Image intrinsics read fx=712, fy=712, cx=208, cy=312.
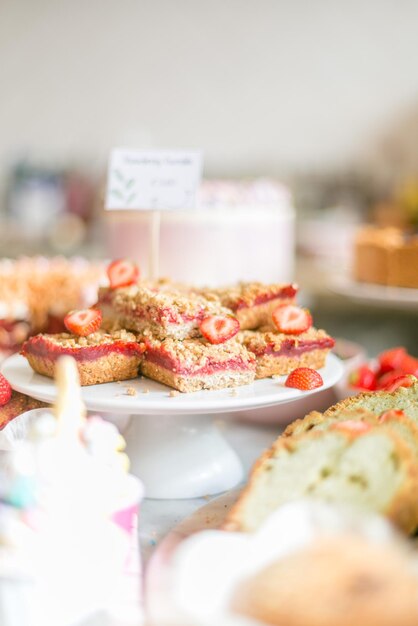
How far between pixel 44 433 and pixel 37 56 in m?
6.06

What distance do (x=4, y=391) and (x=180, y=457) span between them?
1.38ft

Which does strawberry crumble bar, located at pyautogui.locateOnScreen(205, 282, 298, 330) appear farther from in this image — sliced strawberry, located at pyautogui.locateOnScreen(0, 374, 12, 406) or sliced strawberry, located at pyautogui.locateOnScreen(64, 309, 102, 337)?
sliced strawberry, located at pyautogui.locateOnScreen(0, 374, 12, 406)

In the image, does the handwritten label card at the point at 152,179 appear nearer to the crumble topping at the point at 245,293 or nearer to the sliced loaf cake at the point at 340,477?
the crumble topping at the point at 245,293

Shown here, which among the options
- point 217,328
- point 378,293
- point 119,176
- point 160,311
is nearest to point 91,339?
point 160,311

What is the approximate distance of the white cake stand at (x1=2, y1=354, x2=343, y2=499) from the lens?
134 cm

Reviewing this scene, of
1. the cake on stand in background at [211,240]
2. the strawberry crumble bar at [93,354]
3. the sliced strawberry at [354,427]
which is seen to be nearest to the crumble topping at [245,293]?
the strawberry crumble bar at [93,354]

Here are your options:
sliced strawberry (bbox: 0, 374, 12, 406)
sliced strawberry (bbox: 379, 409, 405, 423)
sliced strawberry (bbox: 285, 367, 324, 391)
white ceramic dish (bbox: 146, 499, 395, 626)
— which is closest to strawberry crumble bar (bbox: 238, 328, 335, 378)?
sliced strawberry (bbox: 285, 367, 324, 391)

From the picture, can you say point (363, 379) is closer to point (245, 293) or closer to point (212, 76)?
point (245, 293)

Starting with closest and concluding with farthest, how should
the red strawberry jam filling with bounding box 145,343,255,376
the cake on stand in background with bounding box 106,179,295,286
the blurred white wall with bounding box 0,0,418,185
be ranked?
the red strawberry jam filling with bounding box 145,343,255,376, the cake on stand in background with bounding box 106,179,295,286, the blurred white wall with bounding box 0,0,418,185

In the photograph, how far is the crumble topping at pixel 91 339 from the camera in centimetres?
151

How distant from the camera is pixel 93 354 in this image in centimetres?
149

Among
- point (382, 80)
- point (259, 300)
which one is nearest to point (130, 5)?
point (382, 80)

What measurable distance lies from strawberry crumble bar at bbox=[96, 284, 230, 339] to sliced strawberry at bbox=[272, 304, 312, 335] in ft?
0.41

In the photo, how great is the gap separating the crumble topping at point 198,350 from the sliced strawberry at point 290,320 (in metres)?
0.14
